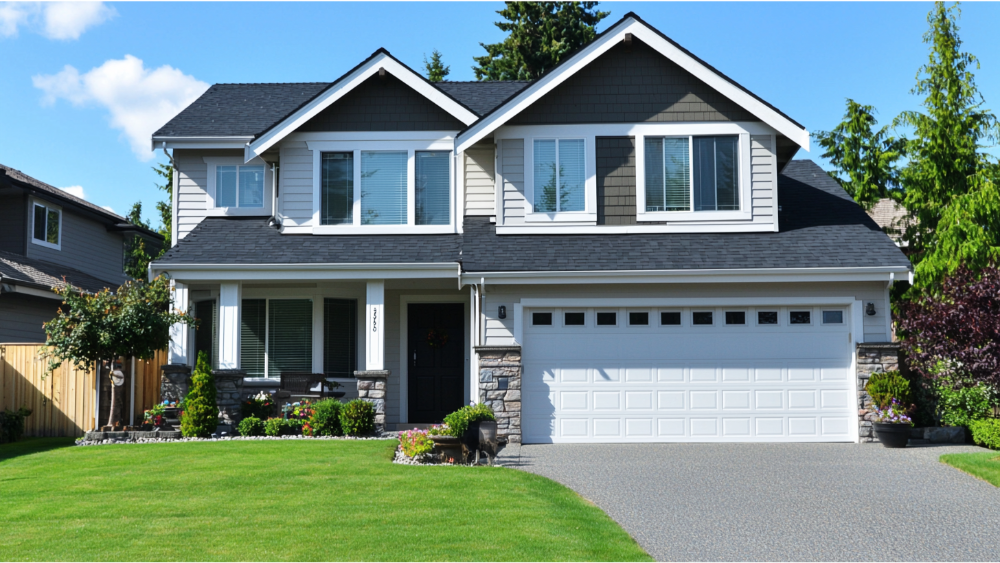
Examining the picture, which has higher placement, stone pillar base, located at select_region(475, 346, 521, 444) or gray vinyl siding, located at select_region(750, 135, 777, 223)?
gray vinyl siding, located at select_region(750, 135, 777, 223)

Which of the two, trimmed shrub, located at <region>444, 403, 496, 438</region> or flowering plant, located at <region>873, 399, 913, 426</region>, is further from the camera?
flowering plant, located at <region>873, 399, 913, 426</region>

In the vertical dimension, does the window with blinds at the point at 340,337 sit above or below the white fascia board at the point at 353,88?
below

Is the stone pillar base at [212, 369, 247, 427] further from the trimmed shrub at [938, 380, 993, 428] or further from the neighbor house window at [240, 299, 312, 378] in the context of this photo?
the trimmed shrub at [938, 380, 993, 428]

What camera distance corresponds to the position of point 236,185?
17.0 m

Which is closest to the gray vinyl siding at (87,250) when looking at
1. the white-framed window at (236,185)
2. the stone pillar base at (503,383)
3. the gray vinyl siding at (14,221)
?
the gray vinyl siding at (14,221)

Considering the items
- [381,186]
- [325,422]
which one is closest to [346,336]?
[381,186]

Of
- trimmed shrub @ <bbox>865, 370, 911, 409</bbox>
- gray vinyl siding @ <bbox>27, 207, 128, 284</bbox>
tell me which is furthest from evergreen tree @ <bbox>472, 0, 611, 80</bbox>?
trimmed shrub @ <bbox>865, 370, 911, 409</bbox>

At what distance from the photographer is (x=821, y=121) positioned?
24.1 metres

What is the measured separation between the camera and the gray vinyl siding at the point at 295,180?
51.9ft

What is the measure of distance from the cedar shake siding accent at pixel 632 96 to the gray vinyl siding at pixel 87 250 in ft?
45.5

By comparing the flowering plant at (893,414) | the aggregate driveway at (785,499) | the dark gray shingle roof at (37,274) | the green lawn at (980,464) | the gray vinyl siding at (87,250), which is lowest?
the aggregate driveway at (785,499)

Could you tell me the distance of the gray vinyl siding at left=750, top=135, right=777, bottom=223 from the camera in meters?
14.8

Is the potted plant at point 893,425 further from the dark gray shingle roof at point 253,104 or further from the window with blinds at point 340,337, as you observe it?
the window with blinds at point 340,337

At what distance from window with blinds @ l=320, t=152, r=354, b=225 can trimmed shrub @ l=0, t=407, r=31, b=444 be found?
→ 6043 mm
